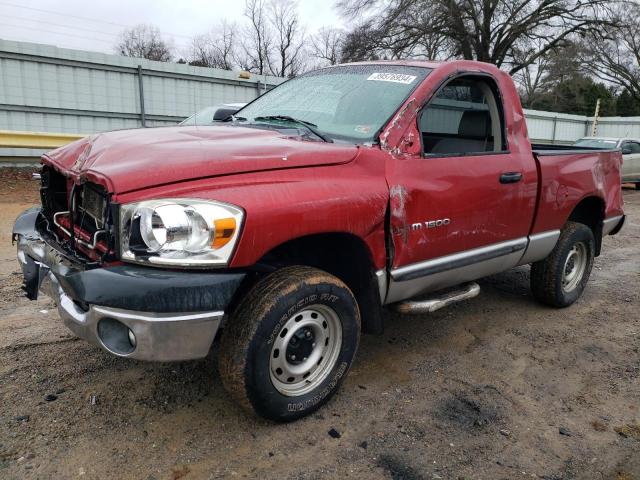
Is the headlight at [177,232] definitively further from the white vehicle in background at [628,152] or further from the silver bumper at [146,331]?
the white vehicle in background at [628,152]

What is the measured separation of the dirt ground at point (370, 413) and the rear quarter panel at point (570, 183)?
935mm

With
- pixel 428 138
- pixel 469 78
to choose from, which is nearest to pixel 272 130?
pixel 428 138

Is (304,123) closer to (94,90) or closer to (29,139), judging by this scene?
(29,139)

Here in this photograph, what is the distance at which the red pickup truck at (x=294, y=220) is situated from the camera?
7.56ft

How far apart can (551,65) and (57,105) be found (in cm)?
2909

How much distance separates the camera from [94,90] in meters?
12.5

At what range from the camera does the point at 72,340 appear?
369 cm

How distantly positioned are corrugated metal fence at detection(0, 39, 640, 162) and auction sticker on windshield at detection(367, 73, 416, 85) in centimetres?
1041

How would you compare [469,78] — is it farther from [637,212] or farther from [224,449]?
[637,212]

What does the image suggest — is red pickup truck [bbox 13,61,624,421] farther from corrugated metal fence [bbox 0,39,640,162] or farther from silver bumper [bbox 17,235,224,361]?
corrugated metal fence [bbox 0,39,640,162]

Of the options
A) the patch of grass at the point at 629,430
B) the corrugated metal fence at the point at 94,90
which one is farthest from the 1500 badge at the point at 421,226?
the corrugated metal fence at the point at 94,90

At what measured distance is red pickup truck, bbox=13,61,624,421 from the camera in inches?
90.7

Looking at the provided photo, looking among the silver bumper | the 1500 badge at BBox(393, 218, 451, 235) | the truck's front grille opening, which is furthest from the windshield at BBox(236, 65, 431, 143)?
the silver bumper

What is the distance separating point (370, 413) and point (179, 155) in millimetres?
1705
